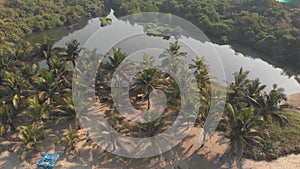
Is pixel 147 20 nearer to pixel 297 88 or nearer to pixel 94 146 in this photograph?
pixel 297 88

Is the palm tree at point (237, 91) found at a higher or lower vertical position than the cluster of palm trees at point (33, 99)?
higher

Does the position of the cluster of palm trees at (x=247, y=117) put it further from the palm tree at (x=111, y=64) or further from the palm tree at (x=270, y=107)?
the palm tree at (x=111, y=64)

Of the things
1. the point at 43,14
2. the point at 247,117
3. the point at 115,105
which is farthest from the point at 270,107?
the point at 43,14

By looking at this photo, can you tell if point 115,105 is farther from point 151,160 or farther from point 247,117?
point 247,117

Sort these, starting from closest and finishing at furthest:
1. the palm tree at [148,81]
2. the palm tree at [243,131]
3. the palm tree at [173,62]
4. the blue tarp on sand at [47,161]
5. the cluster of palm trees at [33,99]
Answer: the palm tree at [243,131], the blue tarp on sand at [47,161], the cluster of palm trees at [33,99], the palm tree at [148,81], the palm tree at [173,62]

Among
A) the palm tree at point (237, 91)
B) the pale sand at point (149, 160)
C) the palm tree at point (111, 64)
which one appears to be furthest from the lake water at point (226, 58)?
the palm tree at point (111, 64)

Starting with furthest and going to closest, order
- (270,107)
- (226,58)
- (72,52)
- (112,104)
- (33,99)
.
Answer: (226,58)
(72,52)
(112,104)
(33,99)
(270,107)
